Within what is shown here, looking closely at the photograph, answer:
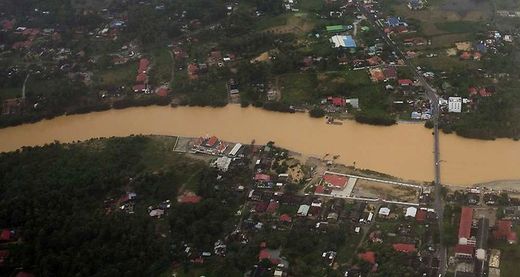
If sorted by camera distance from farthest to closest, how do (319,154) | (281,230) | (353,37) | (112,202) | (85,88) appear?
(353,37), (85,88), (319,154), (112,202), (281,230)

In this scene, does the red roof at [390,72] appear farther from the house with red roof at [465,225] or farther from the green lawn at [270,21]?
the house with red roof at [465,225]

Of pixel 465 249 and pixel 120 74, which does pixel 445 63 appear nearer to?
pixel 465 249

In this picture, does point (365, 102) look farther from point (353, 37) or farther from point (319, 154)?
point (353, 37)

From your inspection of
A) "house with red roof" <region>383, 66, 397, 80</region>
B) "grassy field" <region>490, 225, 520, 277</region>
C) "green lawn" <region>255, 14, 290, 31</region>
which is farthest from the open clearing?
"green lawn" <region>255, 14, 290, 31</region>

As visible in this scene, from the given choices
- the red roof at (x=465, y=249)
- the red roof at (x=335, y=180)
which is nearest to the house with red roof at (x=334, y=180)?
the red roof at (x=335, y=180)

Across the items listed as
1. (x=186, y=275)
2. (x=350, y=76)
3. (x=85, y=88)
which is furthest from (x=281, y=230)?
(x=85, y=88)
